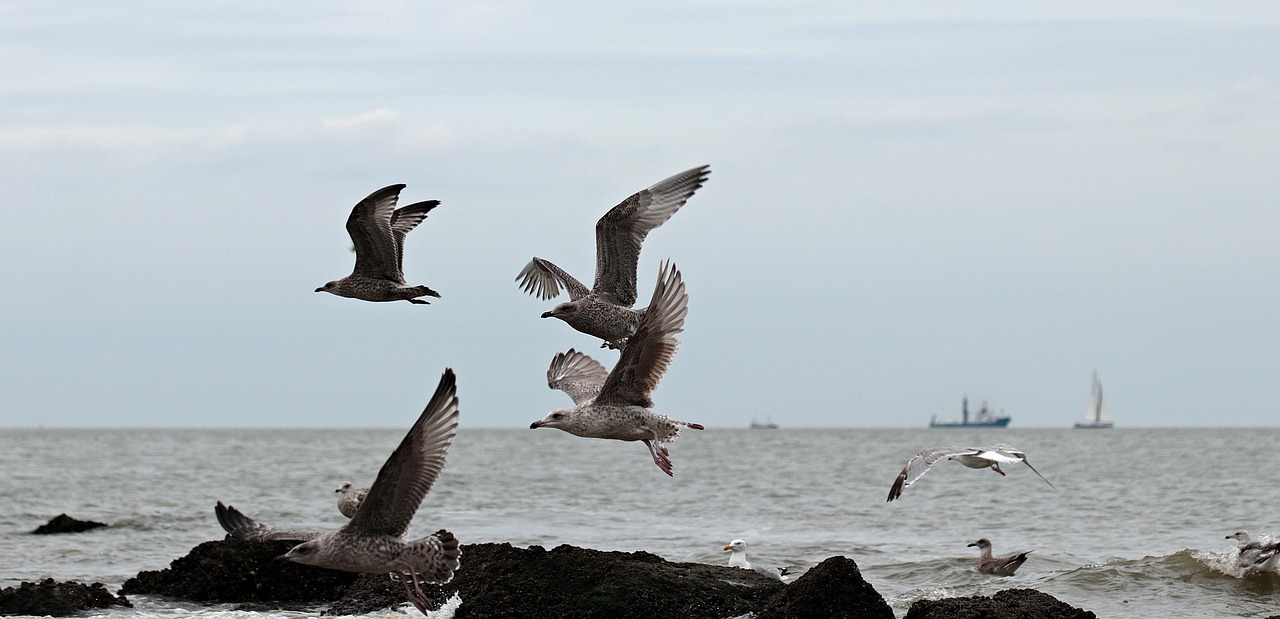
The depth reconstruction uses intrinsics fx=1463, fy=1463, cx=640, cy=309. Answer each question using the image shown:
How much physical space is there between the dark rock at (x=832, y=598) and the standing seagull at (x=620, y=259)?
2.60 meters

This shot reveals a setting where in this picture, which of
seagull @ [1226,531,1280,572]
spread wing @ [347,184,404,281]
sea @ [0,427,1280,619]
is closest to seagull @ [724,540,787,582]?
sea @ [0,427,1280,619]

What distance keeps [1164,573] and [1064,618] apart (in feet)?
20.7

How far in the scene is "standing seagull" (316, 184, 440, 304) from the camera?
1198 cm

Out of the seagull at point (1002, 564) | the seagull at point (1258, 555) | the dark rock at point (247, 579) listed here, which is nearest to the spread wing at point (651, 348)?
the dark rock at point (247, 579)

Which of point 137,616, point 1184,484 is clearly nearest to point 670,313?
point 137,616

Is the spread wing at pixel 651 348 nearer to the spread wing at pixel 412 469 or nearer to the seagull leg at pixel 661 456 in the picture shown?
the seagull leg at pixel 661 456

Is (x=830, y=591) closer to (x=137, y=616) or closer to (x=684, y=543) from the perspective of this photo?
(x=137, y=616)

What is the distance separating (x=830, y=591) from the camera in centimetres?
1052

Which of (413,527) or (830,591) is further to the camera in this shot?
(413,527)

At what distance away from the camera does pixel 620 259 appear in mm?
12500

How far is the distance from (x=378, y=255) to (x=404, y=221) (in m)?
0.45

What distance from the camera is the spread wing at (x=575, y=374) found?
12.2 meters

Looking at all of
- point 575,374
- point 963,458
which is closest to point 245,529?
point 575,374

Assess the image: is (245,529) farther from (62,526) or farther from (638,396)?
(62,526)
